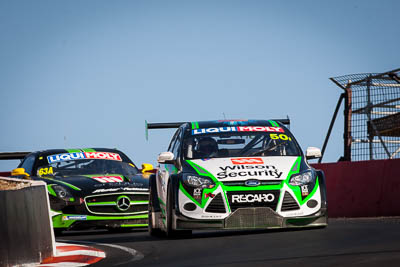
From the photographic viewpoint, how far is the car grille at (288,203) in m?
11.0

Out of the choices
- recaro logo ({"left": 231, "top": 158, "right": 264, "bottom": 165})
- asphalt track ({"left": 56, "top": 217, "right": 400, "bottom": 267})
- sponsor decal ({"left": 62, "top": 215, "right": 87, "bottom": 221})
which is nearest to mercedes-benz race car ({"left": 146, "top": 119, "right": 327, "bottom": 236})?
recaro logo ({"left": 231, "top": 158, "right": 264, "bottom": 165})

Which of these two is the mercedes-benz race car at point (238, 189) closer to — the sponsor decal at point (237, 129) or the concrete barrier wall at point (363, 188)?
the sponsor decal at point (237, 129)

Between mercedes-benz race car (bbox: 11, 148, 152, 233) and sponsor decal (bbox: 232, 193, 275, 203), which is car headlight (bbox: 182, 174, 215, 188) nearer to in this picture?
sponsor decal (bbox: 232, 193, 275, 203)

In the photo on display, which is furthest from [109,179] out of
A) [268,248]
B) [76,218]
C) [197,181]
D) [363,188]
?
[268,248]

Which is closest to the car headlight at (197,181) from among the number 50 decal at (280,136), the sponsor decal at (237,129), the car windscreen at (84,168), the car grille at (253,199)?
the car grille at (253,199)

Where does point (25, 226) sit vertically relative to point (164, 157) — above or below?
below

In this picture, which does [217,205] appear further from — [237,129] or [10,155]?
[10,155]

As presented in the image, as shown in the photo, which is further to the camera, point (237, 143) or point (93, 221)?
point (93, 221)

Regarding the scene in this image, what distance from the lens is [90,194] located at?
1402 cm

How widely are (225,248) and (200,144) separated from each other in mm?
2737

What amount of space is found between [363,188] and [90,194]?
510 centimetres

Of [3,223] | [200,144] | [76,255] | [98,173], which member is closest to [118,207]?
[98,173]

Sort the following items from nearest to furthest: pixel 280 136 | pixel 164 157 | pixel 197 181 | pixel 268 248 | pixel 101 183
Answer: pixel 268 248
pixel 197 181
pixel 164 157
pixel 280 136
pixel 101 183

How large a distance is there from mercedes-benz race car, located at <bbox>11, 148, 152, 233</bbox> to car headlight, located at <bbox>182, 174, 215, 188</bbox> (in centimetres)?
305
